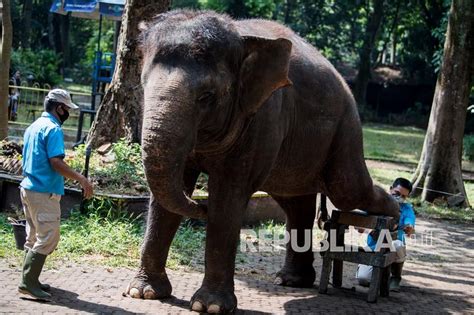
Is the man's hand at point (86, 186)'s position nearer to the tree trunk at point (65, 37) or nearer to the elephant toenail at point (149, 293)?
the elephant toenail at point (149, 293)

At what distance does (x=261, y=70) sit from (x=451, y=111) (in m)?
9.49

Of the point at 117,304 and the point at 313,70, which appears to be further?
the point at 313,70

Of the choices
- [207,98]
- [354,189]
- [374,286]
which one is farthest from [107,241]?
[207,98]

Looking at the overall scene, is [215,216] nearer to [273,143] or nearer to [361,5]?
[273,143]

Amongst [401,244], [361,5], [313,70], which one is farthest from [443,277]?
[361,5]

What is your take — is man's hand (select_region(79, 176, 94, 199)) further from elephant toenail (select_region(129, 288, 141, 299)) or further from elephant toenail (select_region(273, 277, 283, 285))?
elephant toenail (select_region(273, 277, 283, 285))

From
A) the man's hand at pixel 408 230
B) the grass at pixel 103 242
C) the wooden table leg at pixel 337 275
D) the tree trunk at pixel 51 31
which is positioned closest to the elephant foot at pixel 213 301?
the grass at pixel 103 242

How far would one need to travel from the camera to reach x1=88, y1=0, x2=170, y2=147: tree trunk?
11664 mm

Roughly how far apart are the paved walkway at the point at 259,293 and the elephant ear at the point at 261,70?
6.06ft

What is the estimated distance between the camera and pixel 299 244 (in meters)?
8.63

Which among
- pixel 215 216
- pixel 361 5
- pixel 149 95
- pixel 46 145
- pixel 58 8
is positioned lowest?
pixel 215 216

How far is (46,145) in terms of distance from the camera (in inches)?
253

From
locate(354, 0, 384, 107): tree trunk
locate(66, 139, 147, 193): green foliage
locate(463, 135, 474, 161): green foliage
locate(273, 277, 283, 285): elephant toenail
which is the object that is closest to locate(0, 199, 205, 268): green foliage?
locate(66, 139, 147, 193): green foliage

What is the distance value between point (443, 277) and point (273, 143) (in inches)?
150
